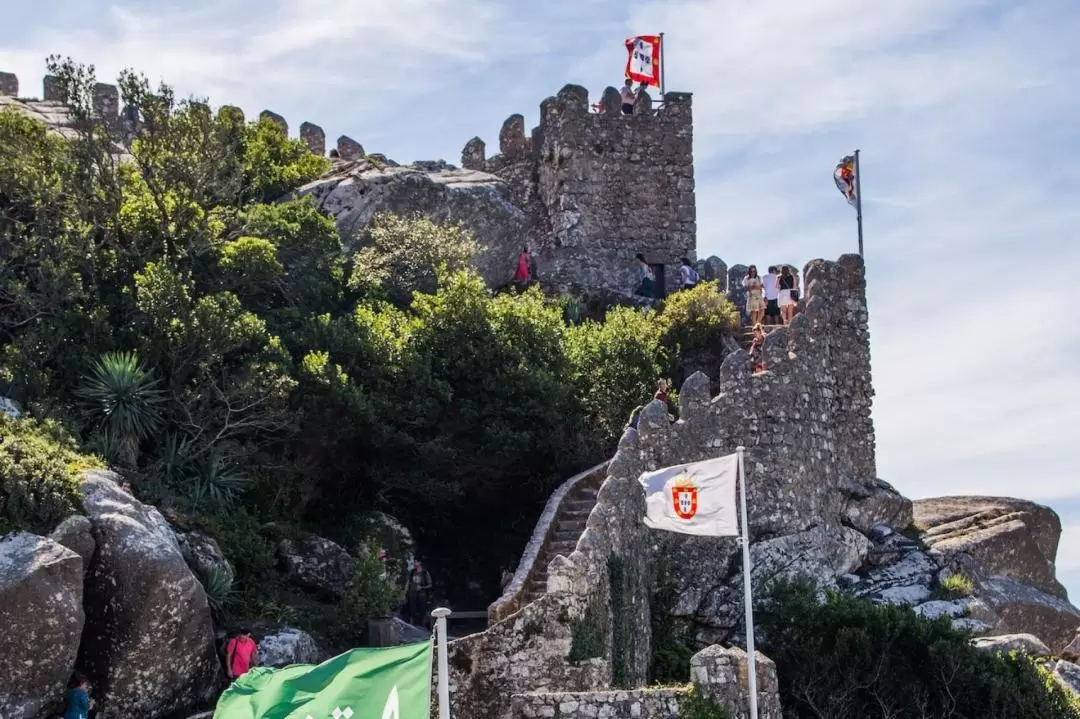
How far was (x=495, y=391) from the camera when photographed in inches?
1185

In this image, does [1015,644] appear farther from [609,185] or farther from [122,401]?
[609,185]

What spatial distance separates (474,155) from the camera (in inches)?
1695

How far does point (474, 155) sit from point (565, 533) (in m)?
18.3

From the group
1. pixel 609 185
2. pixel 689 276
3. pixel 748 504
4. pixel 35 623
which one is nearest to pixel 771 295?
pixel 689 276

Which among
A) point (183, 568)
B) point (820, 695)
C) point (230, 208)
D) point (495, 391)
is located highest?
point (230, 208)

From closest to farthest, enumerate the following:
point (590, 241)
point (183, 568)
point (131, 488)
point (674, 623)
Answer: point (183, 568), point (131, 488), point (674, 623), point (590, 241)

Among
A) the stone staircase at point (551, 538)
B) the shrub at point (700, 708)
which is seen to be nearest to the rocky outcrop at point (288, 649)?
the stone staircase at point (551, 538)

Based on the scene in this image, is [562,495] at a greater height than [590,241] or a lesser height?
lesser

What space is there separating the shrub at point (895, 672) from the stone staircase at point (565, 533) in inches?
124

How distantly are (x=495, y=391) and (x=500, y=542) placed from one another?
2613 mm

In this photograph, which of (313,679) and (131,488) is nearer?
(313,679)

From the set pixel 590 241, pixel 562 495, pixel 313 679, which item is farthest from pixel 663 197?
pixel 313 679

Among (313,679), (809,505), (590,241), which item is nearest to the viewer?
(313,679)

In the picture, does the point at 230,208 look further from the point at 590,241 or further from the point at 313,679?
the point at 313,679
